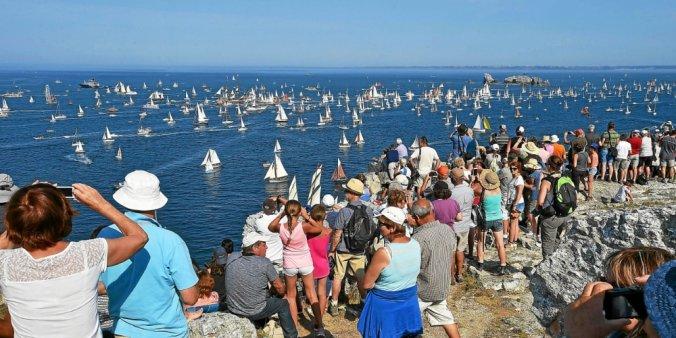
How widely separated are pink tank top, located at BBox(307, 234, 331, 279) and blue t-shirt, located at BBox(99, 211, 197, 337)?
3.07m

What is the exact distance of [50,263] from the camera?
7.56 feet

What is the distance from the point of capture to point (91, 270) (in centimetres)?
240

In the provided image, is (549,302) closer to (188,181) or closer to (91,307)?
(91,307)

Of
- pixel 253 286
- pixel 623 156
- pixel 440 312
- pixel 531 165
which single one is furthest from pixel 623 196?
pixel 253 286

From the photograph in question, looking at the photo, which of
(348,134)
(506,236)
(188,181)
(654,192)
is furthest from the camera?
(348,134)

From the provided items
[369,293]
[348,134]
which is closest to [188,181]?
[348,134]

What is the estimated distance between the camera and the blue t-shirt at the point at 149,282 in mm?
2838

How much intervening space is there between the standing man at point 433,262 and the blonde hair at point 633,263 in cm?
240

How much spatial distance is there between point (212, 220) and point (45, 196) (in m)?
29.2

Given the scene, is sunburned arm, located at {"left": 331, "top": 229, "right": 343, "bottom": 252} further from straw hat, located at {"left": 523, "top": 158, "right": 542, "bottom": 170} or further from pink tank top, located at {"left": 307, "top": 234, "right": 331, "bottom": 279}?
straw hat, located at {"left": 523, "top": 158, "right": 542, "bottom": 170}

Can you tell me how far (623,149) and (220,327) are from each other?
11.9m

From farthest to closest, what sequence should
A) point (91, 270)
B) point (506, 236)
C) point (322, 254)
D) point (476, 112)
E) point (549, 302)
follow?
point (476, 112), point (506, 236), point (322, 254), point (549, 302), point (91, 270)

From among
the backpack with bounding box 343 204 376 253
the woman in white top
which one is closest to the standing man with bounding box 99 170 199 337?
the woman in white top

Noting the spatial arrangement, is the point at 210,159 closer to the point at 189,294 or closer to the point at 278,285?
the point at 278,285
